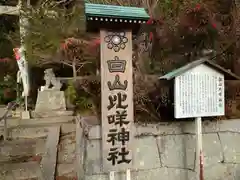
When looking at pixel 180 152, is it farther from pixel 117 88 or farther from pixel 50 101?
pixel 50 101

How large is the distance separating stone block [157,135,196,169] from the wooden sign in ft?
2.25

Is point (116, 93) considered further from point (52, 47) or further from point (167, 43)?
point (52, 47)

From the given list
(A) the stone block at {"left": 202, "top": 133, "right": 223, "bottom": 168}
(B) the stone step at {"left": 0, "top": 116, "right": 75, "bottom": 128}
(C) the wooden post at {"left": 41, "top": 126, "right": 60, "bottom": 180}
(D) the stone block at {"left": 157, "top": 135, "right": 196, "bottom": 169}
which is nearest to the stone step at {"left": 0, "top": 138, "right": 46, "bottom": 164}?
(C) the wooden post at {"left": 41, "top": 126, "right": 60, "bottom": 180}

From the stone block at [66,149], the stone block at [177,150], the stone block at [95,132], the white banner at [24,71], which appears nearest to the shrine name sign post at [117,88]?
the stone block at [95,132]

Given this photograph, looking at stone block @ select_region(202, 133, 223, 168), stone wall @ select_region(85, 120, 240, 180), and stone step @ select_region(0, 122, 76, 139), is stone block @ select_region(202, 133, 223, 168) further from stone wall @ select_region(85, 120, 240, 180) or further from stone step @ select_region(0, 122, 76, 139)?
stone step @ select_region(0, 122, 76, 139)

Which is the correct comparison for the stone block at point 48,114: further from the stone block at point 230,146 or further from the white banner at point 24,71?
the stone block at point 230,146

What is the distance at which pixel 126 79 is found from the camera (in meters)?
3.12

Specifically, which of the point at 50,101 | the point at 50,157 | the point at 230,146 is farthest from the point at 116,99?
the point at 50,101

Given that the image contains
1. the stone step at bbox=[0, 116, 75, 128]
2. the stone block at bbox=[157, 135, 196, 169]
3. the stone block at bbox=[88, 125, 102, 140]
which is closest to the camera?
the stone block at bbox=[88, 125, 102, 140]

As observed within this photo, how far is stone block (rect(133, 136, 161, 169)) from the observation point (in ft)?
11.7

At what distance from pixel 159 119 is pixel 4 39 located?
36.0 ft

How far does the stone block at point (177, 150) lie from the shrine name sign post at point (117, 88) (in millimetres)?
669

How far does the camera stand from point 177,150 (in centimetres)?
371

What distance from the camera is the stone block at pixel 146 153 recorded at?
3564mm
